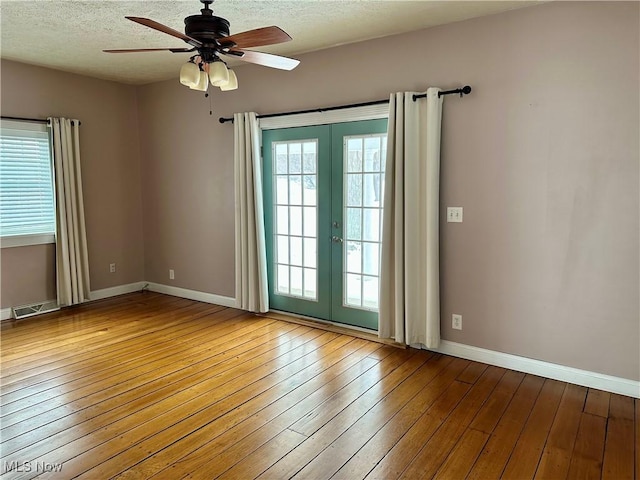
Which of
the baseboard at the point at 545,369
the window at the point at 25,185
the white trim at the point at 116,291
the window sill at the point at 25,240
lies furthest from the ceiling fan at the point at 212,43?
the white trim at the point at 116,291

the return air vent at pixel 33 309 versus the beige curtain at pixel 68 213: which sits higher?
the beige curtain at pixel 68 213

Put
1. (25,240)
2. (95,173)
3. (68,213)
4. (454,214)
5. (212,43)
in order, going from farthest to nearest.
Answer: (95,173)
(68,213)
(25,240)
(454,214)
(212,43)

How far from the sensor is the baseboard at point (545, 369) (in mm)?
3166

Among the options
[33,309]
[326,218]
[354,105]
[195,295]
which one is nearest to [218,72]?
[354,105]

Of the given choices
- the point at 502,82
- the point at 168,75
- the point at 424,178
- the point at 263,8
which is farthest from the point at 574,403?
the point at 168,75

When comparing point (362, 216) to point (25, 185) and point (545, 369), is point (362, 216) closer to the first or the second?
point (545, 369)

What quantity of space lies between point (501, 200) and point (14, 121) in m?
5.03

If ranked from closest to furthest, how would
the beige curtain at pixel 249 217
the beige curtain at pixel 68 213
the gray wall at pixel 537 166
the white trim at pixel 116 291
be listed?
the gray wall at pixel 537 166 < the beige curtain at pixel 249 217 < the beige curtain at pixel 68 213 < the white trim at pixel 116 291

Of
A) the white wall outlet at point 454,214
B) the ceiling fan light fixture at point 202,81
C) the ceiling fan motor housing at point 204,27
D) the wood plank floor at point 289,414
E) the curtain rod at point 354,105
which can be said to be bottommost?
the wood plank floor at point 289,414

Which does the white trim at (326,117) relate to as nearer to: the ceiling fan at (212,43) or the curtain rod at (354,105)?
the curtain rod at (354,105)

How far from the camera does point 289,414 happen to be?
2902 mm

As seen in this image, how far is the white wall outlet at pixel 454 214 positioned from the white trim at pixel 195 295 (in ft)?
8.78

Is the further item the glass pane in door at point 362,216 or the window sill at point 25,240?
the window sill at point 25,240

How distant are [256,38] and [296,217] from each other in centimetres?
245
